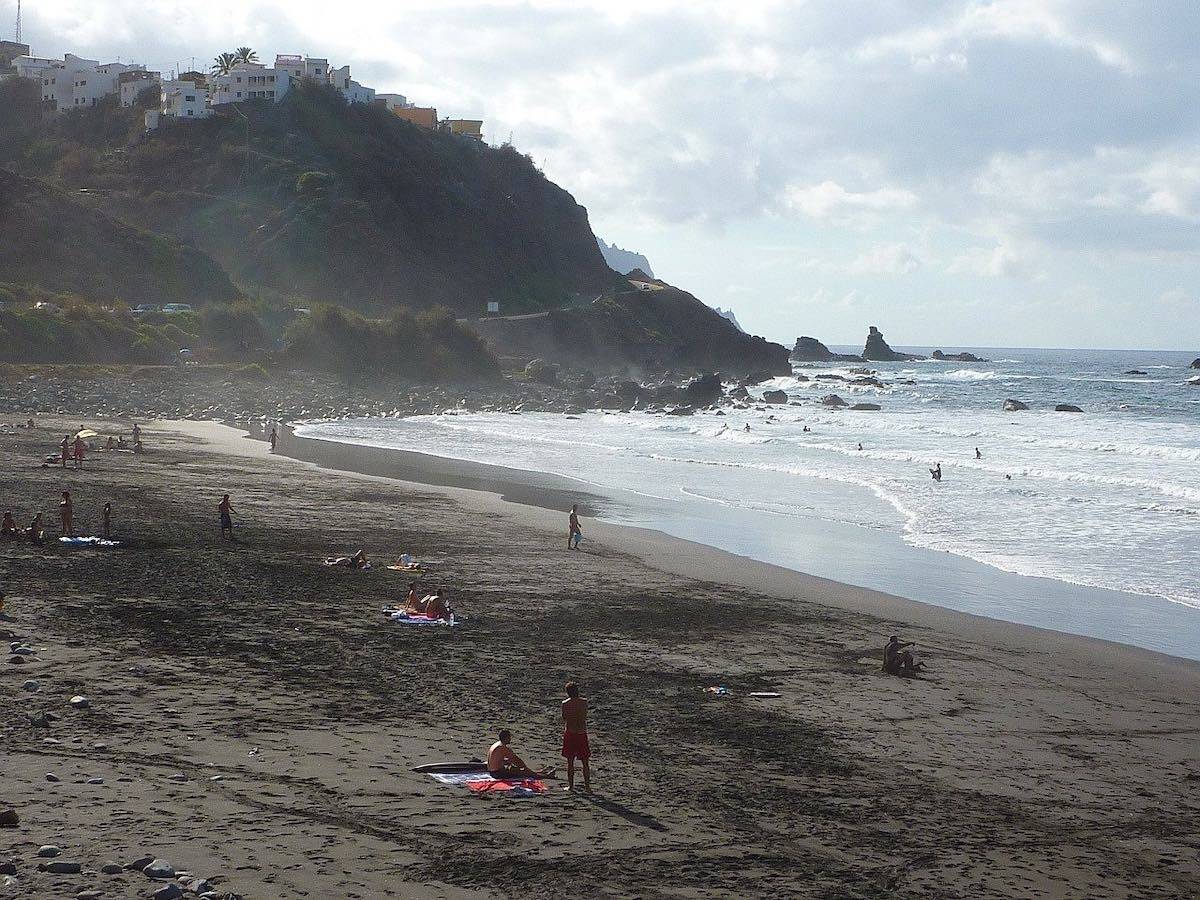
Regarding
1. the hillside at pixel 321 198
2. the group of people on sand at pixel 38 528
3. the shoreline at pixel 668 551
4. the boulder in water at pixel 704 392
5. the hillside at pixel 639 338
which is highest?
the hillside at pixel 321 198

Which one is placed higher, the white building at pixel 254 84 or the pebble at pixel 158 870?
the white building at pixel 254 84

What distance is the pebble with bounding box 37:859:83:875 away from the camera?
682cm

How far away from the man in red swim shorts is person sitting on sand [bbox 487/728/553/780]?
13.7 inches

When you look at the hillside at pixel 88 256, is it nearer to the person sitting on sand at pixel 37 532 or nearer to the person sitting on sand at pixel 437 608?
the person sitting on sand at pixel 37 532

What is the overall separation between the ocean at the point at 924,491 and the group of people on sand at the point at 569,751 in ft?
35.7

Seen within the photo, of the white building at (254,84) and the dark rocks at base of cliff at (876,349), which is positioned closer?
the white building at (254,84)

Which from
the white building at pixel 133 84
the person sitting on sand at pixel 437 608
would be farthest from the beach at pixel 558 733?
the white building at pixel 133 84

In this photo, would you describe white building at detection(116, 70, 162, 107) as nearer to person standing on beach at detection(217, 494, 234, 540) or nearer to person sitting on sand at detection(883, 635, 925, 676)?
person standing on beach at detection(217, 494, 234, 540)

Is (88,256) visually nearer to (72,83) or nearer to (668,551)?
(72,83)

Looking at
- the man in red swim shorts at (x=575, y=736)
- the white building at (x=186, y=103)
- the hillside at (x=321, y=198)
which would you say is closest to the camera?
the man in red swim shorts at (x=575, y=736)

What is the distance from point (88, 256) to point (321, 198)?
30.6 m

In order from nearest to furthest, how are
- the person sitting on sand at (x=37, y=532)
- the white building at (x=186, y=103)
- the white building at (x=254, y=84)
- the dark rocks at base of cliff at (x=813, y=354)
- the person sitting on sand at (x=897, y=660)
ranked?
1. the person sitting on sand at (x=897, y=660)
2. the person sitting on sand at (x=37, y=532)
3. the white building at (x=186, y=103)
4. the white building at (x=254, y=84)
5. the dark rocks at base of cliff at (x=813, y=354)

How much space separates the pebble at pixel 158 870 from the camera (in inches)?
272

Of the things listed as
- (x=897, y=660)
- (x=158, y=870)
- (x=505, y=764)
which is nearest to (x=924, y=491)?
(x=897, y=660)
